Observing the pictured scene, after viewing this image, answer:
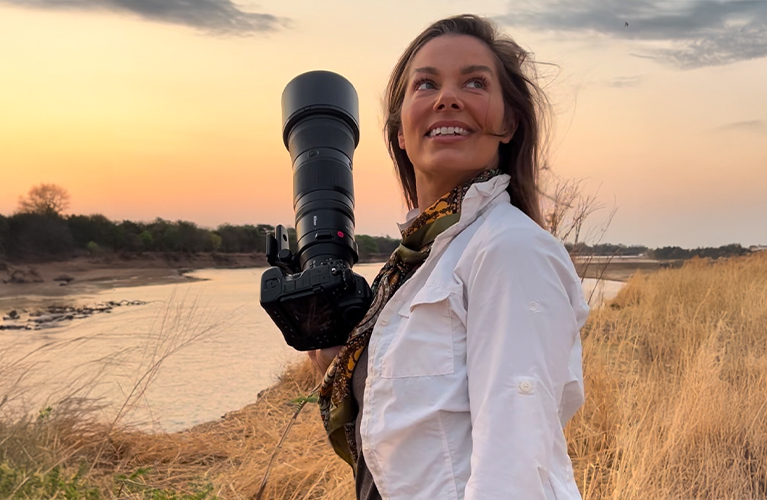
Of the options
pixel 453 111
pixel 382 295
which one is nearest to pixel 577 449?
pixel 382 295

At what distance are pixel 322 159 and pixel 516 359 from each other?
Result: 3.09ft

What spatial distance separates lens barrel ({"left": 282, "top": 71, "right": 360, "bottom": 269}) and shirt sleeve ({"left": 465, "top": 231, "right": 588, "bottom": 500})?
617mm

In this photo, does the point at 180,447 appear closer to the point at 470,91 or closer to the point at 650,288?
the point at 470,91

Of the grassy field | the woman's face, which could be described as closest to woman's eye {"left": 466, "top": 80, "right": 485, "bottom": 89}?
the woman's face

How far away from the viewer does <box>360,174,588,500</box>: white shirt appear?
0.71 m

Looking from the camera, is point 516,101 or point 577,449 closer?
point 516,101

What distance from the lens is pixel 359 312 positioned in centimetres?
117

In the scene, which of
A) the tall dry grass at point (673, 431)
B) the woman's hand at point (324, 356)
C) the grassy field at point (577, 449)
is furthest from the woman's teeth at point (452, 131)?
the tall dry grass at point (673, 431)

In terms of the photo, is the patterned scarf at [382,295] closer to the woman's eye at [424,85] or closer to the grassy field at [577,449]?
the woman's eye at [424,85]

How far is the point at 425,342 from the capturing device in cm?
83

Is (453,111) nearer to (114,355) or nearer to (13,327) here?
(114,355)

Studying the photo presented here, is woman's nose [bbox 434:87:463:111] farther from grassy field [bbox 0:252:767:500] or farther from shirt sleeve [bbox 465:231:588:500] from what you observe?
grassy field [bbox 0:252:767:500]

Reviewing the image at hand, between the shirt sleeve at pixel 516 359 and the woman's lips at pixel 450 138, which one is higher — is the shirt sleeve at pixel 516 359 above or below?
below

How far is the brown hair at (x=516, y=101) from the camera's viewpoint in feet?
3.71
